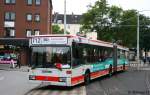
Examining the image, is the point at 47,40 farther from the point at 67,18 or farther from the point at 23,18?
the point at 67,18

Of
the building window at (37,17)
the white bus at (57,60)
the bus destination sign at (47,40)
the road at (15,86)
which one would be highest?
the building window at (37,17)

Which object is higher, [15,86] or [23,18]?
[23,18]

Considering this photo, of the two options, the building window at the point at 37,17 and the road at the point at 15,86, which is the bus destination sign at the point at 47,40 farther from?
the building window at the point at 37,17

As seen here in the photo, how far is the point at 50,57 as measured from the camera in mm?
20156

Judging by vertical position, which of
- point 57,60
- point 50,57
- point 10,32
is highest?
point 10,32

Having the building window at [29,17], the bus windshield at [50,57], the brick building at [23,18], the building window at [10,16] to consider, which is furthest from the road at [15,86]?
the building window at [10,16]

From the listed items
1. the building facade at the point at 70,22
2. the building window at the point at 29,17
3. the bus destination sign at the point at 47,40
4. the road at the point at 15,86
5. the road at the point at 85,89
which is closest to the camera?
the road at the point at 85,89

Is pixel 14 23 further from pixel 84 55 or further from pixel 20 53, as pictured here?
pixel 84 55

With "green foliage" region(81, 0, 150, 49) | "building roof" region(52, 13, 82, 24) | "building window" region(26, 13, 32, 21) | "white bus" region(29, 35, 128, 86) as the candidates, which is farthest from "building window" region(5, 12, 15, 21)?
"building roof" region(52, 13, 82, 24)

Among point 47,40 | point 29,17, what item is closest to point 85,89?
point 47,40

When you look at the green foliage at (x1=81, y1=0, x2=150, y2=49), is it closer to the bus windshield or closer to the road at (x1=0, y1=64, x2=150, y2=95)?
the road at (x1=0, y1=64, x2=150, y2=95)

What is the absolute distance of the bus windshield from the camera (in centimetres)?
2005

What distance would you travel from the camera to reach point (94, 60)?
24984 millimetres

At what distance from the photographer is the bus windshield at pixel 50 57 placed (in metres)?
20.0
